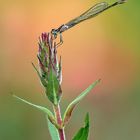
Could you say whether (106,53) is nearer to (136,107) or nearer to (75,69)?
(75,69)

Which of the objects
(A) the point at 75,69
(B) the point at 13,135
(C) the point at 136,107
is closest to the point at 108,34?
(A) the point at 75,69

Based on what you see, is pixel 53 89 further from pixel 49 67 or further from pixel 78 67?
pixel 78 67

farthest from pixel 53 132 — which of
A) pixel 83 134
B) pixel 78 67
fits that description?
pixel 78 67

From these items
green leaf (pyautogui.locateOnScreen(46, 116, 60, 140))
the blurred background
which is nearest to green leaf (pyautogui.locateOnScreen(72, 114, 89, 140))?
green leaf (pyautogui.locateOnScreen(46, 116, 60, 140))

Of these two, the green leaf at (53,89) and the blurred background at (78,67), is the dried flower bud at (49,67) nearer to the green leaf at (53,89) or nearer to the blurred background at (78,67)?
the green leaf at (53,89)

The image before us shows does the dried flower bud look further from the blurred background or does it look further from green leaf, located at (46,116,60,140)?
the blurred background

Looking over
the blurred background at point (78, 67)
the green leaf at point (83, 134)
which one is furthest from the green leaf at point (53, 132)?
the blurred background at point (78, 67)
